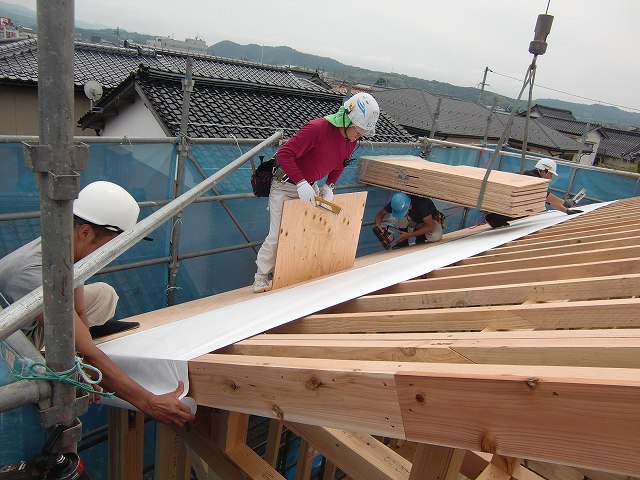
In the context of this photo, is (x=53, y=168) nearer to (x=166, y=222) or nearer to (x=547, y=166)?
(x=166, y=222)

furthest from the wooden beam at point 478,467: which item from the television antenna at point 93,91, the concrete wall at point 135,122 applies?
the television antenna at point 93,91

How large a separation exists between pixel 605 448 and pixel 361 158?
20.7 feet

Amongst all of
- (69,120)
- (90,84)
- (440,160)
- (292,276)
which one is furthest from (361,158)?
(90,84)

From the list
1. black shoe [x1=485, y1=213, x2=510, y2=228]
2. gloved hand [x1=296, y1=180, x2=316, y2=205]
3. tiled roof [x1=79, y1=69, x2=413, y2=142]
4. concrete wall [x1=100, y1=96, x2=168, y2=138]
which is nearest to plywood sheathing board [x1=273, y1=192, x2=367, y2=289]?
gloved hand [x1=296, y1=180, x2=316, y2=205]

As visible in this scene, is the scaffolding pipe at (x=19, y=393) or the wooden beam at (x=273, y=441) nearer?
the scaffolding pipe at (x=19, y=393)

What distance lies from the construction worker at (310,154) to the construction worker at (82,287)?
1569 mm

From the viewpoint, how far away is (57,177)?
1297 mm

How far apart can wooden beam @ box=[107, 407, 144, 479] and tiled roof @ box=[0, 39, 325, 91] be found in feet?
Result: 36.2

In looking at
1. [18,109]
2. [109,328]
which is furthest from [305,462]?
[18,109]

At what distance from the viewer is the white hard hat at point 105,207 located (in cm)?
242

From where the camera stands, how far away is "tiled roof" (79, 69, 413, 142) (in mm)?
7227

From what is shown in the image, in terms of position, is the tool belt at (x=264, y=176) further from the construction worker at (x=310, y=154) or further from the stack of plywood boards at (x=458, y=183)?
the stack of plywood boards at (x=458, y=183)

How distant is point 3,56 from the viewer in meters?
13.4

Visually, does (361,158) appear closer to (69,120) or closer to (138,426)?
(138,426)
